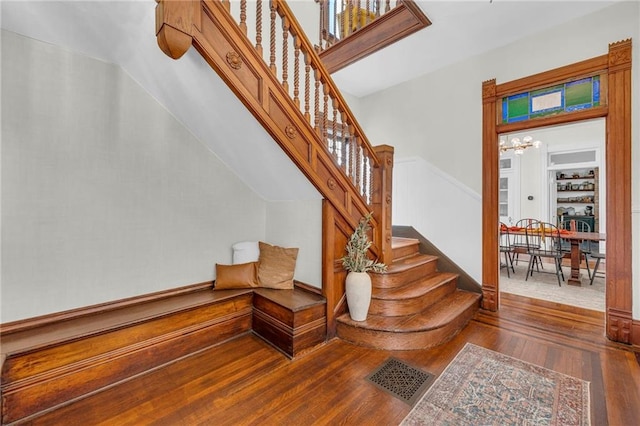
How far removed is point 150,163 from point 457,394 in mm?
3121

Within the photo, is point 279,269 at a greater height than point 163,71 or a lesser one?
lesser

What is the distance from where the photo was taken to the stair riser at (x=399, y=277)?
2.94 metres

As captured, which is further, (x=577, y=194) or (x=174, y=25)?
(x=577, y=194)

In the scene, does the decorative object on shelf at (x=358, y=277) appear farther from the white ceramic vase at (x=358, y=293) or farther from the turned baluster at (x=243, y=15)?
the turned baluster at (x=243, y=15)

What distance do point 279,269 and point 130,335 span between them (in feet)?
4.35

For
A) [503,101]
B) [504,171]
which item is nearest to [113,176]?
[503,101]

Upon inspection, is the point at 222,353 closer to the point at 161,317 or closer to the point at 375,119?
the point at 161,317

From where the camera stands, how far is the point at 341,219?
2.71 meters

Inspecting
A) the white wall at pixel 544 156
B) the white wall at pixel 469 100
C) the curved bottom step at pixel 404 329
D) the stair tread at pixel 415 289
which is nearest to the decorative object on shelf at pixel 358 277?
the curved bottom step at pixel 404 329

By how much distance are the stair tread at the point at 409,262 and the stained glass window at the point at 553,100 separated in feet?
6.23

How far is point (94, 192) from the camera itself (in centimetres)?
234

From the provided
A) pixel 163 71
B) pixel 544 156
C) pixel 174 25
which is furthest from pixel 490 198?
pixel 544 156

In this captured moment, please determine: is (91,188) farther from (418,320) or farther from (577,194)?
(577,194)

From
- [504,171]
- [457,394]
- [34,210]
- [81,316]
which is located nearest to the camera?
[457,394]
